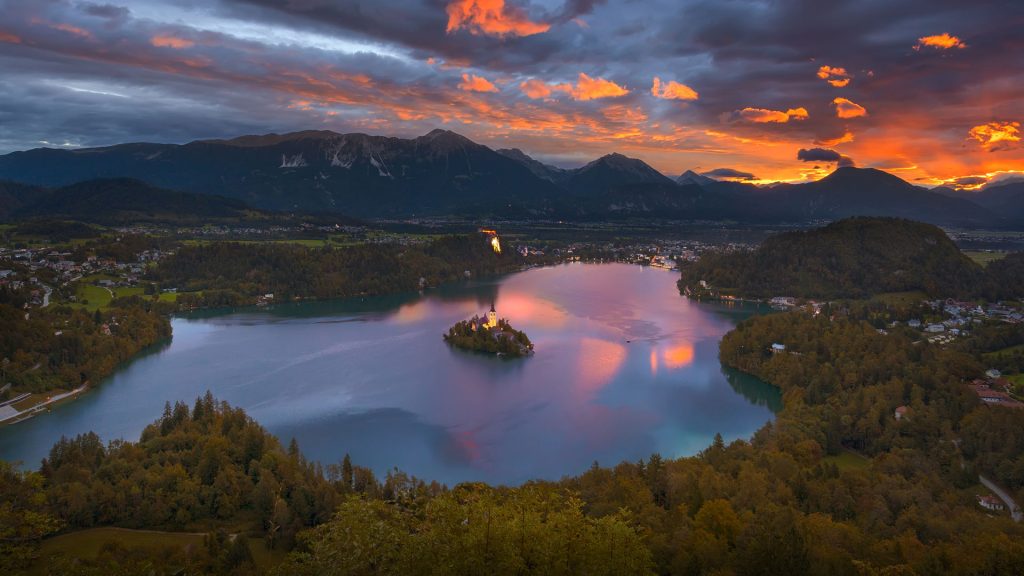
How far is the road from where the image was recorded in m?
12.5

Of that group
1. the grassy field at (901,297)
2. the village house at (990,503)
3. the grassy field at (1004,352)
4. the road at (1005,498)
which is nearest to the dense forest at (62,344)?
the village house at (990,503)

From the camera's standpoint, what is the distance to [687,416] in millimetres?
20703

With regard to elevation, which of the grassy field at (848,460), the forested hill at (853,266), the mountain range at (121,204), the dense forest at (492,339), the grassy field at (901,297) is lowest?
the grassy field at (848,460)

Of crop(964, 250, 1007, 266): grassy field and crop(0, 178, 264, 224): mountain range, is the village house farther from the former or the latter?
crop(0, 178, 264, 224): mountain range

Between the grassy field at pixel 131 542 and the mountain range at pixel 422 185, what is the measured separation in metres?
97.3

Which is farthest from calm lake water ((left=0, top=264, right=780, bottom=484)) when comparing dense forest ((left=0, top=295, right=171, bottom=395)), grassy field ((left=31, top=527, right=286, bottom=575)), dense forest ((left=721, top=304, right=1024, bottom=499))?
grassy field ((left=31, top=527, right=286, bottom=575))

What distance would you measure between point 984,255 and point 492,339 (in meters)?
50.0

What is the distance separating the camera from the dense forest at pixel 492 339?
2807cm

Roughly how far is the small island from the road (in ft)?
55.6

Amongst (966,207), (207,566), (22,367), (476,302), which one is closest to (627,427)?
(207,566)

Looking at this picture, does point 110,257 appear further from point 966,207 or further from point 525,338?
point 966,207

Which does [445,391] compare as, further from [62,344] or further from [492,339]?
[62,344]

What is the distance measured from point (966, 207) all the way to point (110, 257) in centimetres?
13065

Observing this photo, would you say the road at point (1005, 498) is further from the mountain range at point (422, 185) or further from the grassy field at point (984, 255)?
the mountain range at point (422, 185)
